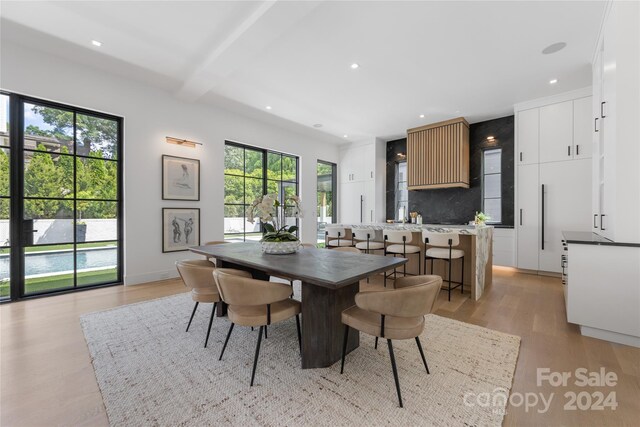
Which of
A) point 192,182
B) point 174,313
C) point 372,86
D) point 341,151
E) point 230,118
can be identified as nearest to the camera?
point 174,313

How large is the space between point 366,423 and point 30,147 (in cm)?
491

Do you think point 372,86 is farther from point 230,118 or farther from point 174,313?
point 174,313

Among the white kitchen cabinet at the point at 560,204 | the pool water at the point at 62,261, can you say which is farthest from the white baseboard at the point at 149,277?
the white kitchen cabinet at the point at 560,204

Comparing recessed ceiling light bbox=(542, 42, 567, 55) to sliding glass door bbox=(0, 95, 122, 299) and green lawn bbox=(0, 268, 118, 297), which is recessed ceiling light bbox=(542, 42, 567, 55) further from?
green lawn bbox=(0, 268, 118, 297)

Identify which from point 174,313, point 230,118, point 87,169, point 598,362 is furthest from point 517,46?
point 87,169

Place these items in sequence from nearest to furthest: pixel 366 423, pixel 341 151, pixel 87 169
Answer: pixel 366 423 → pixel 87 169 → pixel 341 151

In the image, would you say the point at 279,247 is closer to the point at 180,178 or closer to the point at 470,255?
the point at 470,255

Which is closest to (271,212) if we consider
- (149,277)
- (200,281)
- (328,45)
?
(200,281)

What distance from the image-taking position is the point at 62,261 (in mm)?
3725

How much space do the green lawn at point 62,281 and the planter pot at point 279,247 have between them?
3181 millimetres

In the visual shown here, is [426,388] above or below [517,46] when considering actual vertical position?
below

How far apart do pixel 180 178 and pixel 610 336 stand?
19.1ft

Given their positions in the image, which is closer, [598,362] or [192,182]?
[598,362]

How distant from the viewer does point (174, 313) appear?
305cm
